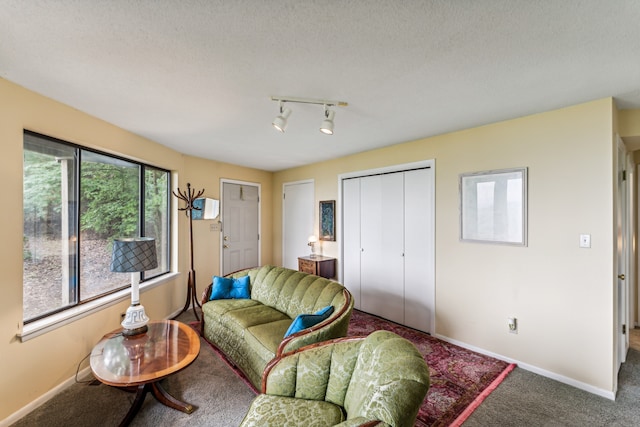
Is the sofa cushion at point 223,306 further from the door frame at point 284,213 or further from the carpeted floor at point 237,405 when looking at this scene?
the door frame at point 284,213

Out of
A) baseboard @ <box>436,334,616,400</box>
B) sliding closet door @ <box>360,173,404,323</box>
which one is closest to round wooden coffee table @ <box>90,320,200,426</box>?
sliding closet door @ <box>360,173,404,323</box>

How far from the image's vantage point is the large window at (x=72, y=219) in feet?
6.98

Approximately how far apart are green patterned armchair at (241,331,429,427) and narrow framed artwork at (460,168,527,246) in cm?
184

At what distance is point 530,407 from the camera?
80.1 inches

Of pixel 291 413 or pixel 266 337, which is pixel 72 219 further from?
pixel 291 413

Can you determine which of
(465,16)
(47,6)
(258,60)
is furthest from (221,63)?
(465,16)

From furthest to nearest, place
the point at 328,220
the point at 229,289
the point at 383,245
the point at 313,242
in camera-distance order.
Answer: the point at 313,242
the point at 328,220
the point at 383,245
the point at 229,289

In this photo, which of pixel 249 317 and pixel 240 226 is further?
pixel 240 226

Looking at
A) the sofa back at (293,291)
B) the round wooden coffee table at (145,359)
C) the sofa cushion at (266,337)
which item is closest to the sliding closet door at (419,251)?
the sofa back at (293,291)

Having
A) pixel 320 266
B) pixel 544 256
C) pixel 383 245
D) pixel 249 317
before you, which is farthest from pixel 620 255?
pixel 249 317

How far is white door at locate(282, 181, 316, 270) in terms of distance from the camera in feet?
15.6

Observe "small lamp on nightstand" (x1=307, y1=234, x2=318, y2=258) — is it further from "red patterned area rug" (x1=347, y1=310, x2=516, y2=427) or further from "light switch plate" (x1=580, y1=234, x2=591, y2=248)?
"light switch plate" (x1=580, y1=234, x2=591, y2=248)

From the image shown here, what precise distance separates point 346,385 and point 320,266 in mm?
2655

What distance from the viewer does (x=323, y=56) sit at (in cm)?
157
